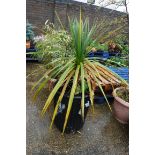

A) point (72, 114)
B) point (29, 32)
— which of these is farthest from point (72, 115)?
point (29, 32)

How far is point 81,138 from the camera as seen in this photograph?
86.0 inches

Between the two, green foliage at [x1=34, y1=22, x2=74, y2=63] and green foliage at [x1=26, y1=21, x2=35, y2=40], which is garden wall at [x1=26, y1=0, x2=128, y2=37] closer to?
green foliage at [x1=26, y1=21, x2=35, y2=40]

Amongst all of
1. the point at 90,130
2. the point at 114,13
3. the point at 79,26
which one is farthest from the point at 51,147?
the point at 114,13

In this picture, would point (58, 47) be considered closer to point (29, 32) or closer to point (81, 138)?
point (81, 138)

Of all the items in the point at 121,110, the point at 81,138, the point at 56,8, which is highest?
the point at 56,8

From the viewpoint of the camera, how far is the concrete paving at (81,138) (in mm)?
2018

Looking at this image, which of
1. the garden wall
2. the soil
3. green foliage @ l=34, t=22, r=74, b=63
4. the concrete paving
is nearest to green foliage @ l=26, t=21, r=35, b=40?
the garden wall

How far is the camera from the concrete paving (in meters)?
2.02

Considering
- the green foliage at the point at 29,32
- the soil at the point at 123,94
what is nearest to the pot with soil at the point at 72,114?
the soil at the point at 123,94
